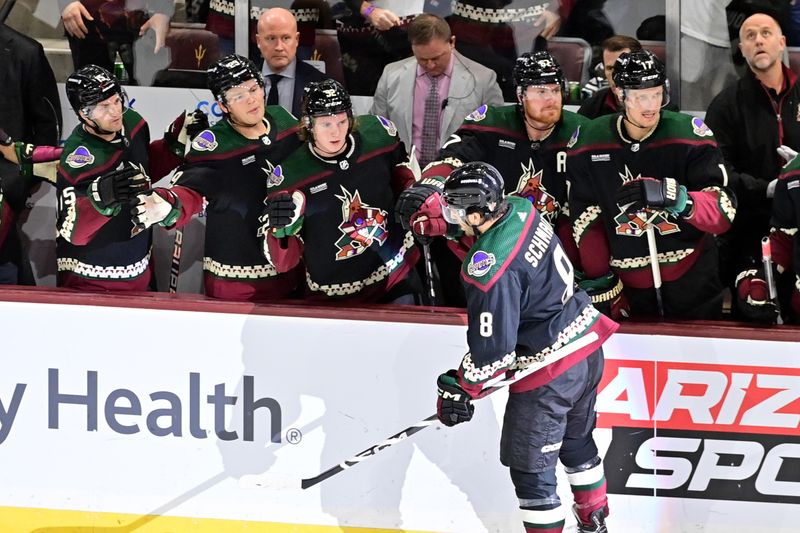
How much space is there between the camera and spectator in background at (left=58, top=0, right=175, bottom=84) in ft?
16.4

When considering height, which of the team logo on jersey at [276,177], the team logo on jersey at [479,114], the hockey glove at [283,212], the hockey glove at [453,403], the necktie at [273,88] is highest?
the necktie at [273,88]

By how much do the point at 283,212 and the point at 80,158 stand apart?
2.82ft

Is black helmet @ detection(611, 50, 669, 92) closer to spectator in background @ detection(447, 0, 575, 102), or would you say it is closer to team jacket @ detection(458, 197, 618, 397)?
team jacket @ detection(458, 197, 618, 397)

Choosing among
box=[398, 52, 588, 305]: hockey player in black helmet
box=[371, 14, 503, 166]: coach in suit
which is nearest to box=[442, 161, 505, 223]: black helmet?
box=[398, 52, 588, 305]: hockey player in black helmet

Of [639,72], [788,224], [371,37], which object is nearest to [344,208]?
[639,72]

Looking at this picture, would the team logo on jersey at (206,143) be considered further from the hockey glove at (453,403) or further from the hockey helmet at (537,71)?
the hockey glove at (453,403)

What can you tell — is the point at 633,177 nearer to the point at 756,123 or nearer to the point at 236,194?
the point at 756,123

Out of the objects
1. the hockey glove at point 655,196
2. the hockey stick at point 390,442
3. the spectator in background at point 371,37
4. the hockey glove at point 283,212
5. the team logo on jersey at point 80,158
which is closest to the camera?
the hockey stick at point 390,442

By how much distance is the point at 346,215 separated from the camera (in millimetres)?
4020

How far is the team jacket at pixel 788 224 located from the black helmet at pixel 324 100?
1.42 meters

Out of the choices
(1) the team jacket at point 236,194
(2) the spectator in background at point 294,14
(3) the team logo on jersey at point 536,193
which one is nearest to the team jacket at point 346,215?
(1) the team jacket at point 236,194

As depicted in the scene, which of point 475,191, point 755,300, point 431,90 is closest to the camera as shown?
point 475,191

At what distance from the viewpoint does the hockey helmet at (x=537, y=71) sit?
396cm

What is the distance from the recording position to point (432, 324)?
3.76m
